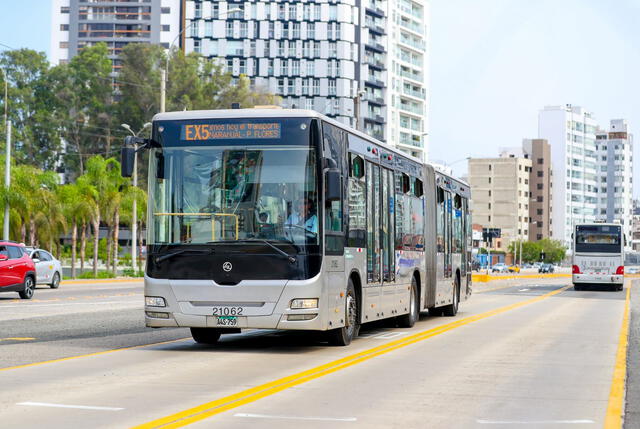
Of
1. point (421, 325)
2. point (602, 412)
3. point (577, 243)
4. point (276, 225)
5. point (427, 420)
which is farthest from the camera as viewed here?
point (577, 243)

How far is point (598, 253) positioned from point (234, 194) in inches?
1785

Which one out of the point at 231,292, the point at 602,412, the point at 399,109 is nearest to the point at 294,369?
the point at 231,292

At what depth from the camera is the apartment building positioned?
187375mm

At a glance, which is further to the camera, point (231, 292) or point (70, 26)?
point (70, 26)

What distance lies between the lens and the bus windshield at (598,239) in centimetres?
5750

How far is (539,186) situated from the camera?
19200 centimetres

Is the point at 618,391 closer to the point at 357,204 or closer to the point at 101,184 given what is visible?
the point at 357,204

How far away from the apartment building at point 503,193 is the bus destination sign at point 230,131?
17268 centimetres

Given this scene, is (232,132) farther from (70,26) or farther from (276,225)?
(70,26)

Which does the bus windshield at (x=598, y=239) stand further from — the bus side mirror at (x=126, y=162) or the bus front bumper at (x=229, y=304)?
the bus side mirror at (x=126, y=162)

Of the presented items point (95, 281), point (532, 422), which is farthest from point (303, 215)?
point (95, 281)

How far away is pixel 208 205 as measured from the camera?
51.0 ft

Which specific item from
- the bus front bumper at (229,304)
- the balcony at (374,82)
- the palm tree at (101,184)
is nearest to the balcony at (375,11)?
the balcony at (374,82)

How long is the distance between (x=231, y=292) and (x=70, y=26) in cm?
14340
